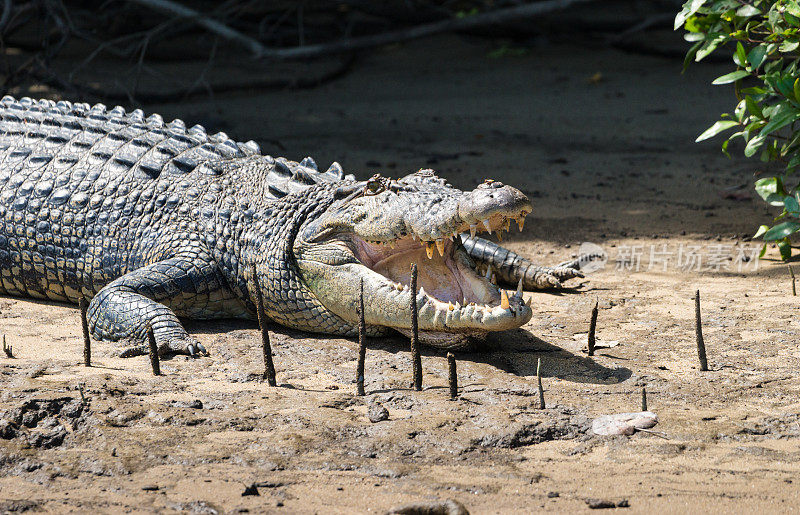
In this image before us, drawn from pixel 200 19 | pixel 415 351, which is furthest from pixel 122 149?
pixel 200 19

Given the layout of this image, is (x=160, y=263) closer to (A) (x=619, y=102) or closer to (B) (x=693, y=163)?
(B) (x=693, y=163)

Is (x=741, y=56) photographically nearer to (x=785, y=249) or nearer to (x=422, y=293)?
(x=785, y=249)

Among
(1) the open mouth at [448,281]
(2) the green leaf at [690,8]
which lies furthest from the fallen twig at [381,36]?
(1) the open mouth at [448,281]

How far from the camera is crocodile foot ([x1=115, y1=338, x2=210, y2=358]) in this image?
432cm

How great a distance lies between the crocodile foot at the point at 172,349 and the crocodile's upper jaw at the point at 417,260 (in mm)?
674

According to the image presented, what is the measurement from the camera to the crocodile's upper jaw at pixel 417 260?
4.01 metres

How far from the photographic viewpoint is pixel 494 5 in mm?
11852

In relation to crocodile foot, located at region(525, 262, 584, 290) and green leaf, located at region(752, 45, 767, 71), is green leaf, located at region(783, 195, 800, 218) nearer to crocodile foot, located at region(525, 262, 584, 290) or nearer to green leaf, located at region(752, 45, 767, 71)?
green leaf, located at region(752, 45, 767, 71)

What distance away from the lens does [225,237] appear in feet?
16.3

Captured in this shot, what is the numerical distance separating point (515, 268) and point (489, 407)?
209 cm

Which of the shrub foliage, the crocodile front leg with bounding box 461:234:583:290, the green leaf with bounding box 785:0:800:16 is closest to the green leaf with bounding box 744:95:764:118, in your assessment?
the shrub foliage

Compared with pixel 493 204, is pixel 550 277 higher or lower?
lower

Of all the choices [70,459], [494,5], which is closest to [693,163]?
[494,5]

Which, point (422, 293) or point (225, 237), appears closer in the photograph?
point (422, 293)
